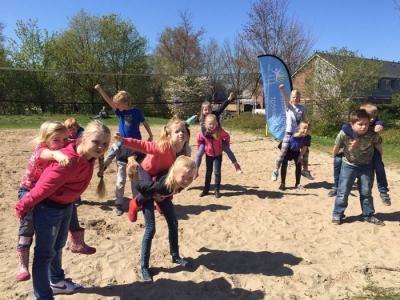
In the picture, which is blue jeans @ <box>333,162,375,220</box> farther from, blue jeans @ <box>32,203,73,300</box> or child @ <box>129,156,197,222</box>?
blue jeans @ <box>32,203,73,300</box>

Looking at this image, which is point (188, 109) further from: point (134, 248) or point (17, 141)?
point (134, 248)

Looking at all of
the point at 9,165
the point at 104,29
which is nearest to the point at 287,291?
the point at 9,165

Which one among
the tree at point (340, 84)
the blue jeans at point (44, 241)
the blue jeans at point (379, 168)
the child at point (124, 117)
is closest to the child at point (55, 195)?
the blue jeans at point (44, 241)

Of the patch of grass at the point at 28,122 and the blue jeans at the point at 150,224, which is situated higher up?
the patch of grass at the point at 28,122

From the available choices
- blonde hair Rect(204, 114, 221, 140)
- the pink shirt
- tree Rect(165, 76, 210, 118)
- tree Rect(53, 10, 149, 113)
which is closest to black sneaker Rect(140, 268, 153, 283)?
the pink shirt

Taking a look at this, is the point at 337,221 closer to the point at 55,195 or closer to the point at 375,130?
the point at 375,130

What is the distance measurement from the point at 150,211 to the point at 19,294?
1438 millimetres

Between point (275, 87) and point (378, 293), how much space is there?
27.7ft

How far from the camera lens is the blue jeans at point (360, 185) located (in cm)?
484

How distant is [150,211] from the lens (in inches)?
134

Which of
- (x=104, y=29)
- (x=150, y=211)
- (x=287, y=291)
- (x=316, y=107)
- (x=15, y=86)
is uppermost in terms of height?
(x=104, y=29)

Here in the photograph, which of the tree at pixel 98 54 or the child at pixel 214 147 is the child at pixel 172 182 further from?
the tree at pixel 98 54

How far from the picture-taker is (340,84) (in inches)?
659

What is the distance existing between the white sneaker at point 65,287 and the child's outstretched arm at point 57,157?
1316 millimetres
